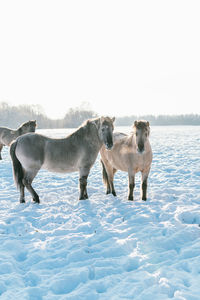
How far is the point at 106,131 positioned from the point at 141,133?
Result: 79cm

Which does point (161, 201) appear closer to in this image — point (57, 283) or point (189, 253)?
point (189, 253)

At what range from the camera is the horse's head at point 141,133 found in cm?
490

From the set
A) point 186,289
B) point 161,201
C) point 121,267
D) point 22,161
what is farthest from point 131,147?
point 186,289

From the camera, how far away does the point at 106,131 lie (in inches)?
204

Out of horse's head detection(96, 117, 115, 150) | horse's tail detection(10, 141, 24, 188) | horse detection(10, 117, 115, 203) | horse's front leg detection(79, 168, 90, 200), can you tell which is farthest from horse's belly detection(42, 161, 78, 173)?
horse's head detection(96, 117, 115, 150)

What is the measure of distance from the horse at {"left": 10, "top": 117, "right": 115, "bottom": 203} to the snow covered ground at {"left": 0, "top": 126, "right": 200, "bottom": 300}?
60cm

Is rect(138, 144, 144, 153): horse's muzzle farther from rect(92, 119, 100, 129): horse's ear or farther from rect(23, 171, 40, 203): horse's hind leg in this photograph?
rect(23, 171, 40, 203): horse's hind leg

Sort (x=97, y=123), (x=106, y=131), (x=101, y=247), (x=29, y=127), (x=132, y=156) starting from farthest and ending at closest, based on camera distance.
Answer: (x=29, y=127) < (x=97, y=123) < (x=132, y=156) < (x=106, y=131) < (x=101, y=247)

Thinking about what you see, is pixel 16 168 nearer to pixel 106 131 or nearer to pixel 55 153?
pixel 55 153

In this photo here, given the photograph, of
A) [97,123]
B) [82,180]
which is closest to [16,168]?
[82,180]

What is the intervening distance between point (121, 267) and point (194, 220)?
6.71 feet

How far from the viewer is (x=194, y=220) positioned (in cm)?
420

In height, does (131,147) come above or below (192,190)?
above

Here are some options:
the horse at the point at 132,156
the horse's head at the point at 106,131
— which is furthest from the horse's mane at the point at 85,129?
the horse at the point at 132,156
